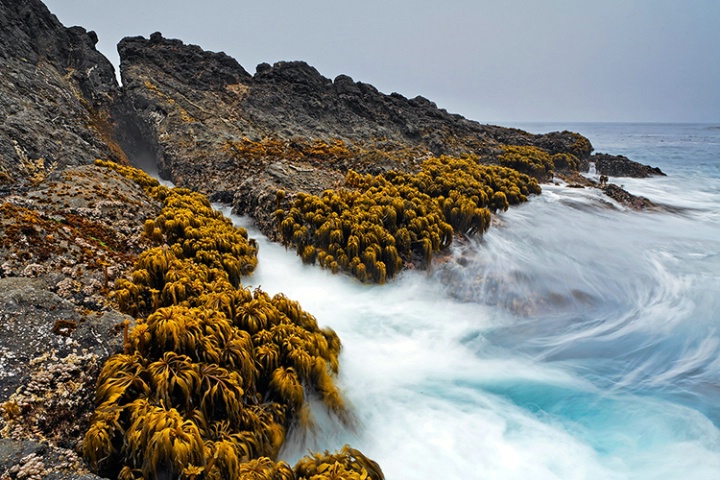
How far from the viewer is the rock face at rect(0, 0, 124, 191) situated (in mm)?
13617

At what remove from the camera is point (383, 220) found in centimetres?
1307

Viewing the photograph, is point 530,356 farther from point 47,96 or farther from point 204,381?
point 47,96

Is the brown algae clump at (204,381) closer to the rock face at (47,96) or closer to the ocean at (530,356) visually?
the ocean at (530,356)

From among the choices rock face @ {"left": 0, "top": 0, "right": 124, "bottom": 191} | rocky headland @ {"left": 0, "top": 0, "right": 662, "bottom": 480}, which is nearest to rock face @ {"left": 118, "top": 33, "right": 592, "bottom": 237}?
rocky headland @ {"left": 0, "top": 0, "right": 662, "bottom": 480}

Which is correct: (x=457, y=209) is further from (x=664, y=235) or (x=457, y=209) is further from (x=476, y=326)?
(x=664, y=235)

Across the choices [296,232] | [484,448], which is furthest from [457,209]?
[484,448]

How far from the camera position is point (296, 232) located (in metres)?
12.8

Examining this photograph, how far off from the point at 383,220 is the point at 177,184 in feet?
44.1

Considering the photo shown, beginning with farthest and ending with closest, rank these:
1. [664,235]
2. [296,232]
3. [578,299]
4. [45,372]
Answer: [664,235]
[296,232]
[578,299]
[45,372]

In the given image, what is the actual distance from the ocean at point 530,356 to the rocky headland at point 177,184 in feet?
3.82

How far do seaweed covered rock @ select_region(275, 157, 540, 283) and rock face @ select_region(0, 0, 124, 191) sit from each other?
8.78m

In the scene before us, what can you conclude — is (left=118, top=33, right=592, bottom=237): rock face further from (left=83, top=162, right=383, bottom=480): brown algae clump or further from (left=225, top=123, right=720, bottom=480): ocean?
(left=83, top=162, right=383, bottom=480): brown algae clump

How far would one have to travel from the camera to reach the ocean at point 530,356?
648 cm

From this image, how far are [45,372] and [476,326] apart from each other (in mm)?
9194
